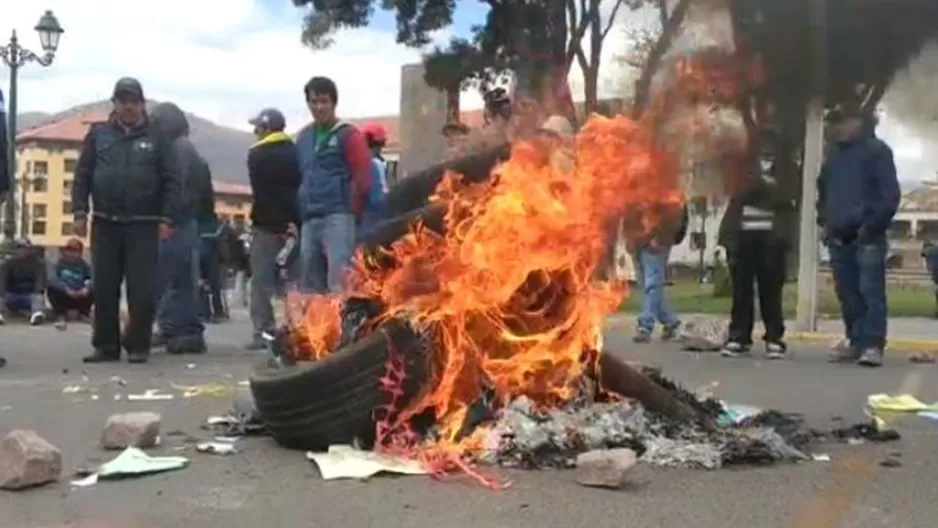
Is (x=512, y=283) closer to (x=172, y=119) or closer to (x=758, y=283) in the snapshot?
(x=758, y=283)

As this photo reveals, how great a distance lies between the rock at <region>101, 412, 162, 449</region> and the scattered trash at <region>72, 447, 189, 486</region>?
0.69 ft

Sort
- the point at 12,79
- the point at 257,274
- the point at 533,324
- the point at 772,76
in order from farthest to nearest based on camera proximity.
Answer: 1. the point at 12,79
2. the point at 257,274
3. the point at 772,76
4. the point at 533,324

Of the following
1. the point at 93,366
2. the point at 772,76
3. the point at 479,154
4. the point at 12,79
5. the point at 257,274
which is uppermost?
the point at 12,79

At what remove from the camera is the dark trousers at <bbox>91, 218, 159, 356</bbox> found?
9.34 meters

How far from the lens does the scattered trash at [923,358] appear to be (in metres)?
10.4

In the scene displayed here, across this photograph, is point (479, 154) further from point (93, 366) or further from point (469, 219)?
point (93, 366)

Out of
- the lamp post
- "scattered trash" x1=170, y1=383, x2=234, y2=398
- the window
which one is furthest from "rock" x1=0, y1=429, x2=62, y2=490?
the lamp post

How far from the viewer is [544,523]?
427cm

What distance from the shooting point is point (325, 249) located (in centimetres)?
898

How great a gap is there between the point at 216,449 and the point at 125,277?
4.16 m

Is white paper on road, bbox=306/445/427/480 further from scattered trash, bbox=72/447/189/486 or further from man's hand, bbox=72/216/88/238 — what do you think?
man's hand, bbox=72/216/88/238

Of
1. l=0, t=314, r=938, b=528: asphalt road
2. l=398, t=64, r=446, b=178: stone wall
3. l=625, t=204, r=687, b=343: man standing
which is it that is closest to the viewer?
l=0, t=314, r=938, b=528: asphalt road

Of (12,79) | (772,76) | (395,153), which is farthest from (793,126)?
(12,79)

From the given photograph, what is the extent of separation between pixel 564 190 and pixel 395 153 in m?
5.60
